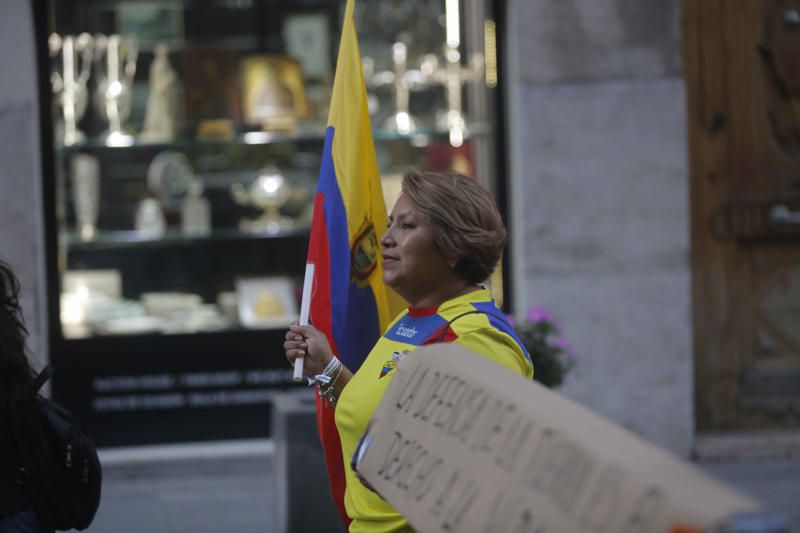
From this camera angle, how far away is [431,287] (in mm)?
3111

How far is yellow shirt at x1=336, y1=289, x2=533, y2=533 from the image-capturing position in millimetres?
2879

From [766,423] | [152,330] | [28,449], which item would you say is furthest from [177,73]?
[28,449]

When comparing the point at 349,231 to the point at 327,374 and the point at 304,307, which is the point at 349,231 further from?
the point at 327,374

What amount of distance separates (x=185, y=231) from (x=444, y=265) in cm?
528

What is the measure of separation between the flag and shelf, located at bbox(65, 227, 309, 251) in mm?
4245

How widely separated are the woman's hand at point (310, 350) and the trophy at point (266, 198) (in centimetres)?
483

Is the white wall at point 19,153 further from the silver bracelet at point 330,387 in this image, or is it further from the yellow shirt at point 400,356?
the yellow shirt at point 400,356

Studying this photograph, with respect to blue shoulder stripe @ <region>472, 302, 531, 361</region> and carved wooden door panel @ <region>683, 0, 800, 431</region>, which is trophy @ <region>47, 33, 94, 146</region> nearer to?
carved wooden door panel @ <region>683, 0, 800, 431</region>

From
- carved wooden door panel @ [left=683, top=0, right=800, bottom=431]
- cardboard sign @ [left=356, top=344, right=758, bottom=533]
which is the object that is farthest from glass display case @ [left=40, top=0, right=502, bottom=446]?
cardboard sign @ [left=356, top=344, right=758, bottom=533]

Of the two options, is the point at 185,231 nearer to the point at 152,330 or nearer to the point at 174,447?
the point at 152,330

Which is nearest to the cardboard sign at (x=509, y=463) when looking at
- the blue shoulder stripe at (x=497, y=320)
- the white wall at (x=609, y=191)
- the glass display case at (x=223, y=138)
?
the blue shoulder stripe at (x=497, y=320)

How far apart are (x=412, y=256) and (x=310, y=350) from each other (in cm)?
43

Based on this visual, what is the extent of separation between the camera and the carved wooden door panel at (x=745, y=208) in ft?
25.4

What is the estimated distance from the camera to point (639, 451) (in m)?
1.73
